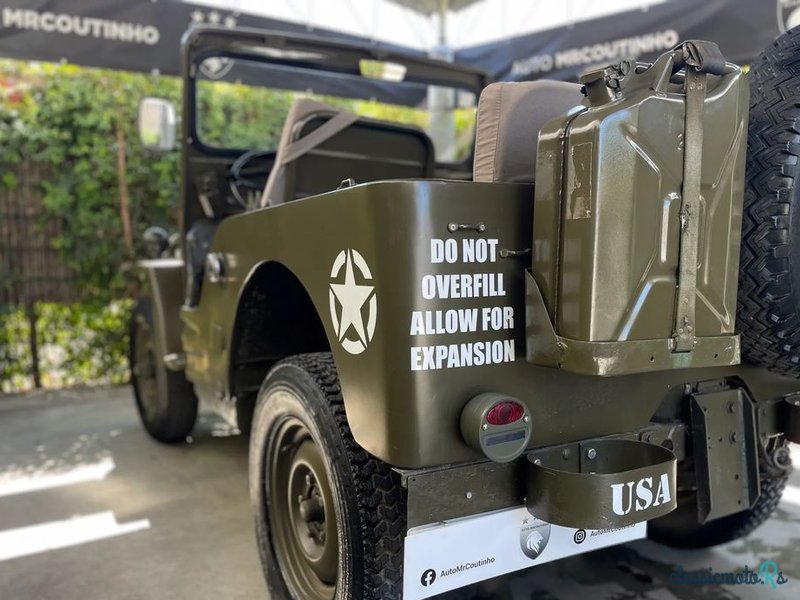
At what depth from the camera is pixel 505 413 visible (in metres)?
1.49

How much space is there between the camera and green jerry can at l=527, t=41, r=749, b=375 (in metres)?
1.36

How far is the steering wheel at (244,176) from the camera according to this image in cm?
339

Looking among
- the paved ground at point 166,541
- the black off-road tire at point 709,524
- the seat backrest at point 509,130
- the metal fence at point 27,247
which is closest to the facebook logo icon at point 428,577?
the paved ground at point 166,541

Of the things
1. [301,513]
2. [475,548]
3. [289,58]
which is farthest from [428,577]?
[289,58]

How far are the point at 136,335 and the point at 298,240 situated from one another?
3.01m

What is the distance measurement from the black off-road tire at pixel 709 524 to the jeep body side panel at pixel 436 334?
1031 millimetres

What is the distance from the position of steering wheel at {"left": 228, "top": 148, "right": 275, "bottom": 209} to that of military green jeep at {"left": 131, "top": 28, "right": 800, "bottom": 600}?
1.32m

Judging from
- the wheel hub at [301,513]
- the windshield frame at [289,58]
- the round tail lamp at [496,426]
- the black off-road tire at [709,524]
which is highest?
the windshield frame at [289,58]

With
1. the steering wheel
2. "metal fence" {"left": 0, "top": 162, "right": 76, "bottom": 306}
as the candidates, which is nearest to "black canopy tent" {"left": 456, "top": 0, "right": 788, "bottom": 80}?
the steering wheel

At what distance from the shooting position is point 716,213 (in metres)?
1.47

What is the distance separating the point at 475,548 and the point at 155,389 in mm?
3149

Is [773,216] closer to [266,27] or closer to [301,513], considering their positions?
[301,513]

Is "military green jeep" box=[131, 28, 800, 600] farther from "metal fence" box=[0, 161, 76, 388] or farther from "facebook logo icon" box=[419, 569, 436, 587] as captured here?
"metal fence" box=[0, 161, 76, 388]

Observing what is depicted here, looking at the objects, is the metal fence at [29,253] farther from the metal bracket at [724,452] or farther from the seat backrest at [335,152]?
the metal bracket at [724,452]
